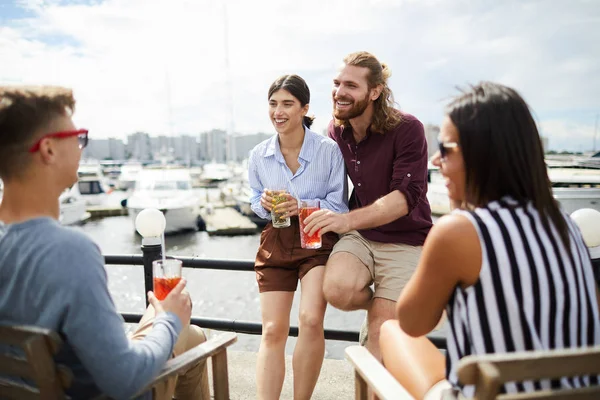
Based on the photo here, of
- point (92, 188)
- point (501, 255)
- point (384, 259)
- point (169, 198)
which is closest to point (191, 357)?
point (501, 255)

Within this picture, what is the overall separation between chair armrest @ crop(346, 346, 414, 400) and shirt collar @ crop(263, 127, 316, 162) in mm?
1625

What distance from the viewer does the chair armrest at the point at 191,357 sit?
5.62ft

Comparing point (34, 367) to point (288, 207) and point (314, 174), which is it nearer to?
point (288, 207)

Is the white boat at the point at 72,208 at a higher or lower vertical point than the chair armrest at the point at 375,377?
lower

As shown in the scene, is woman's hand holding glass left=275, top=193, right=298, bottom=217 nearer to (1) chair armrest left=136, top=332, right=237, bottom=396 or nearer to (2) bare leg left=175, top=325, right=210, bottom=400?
(2) bare leg left=175, top=325, right=210, bottom=400

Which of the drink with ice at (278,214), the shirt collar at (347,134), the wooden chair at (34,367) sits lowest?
the wooden chair at (34,367)

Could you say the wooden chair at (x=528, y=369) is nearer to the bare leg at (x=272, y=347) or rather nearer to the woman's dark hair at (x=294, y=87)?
the bare leg at (x=272, y=347)

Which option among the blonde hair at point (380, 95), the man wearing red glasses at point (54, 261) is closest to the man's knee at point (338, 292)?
the blonde hair at point (380, 95)

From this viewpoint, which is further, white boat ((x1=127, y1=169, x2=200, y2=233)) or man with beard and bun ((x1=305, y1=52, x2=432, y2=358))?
white boat ((x1=127, y1=169, x2=200, y2=233))

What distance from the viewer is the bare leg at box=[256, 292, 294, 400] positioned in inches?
110

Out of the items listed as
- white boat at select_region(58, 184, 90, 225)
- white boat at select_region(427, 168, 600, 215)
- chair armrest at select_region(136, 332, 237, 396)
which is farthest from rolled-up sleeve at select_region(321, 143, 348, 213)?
white boat at select_region(58, 184, 90, 225)

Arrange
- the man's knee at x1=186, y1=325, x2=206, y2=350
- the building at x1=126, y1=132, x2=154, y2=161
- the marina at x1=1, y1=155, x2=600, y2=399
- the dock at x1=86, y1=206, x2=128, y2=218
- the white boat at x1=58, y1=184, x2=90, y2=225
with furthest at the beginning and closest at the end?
the building at x1=126, y1=132, x2=154, y2=161 → the dock at x1=86, y1=206, x2=128, y2=218 → the white boat at x1=58, y1=184, x2=90, y2=225 → the marina at x1=1, y1=155, x2=600, y2=399 → the man's knee at x1=186, y1=325, x2=206, y2=350

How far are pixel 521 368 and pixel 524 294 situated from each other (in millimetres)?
267

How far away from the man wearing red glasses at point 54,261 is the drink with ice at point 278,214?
4.90 feet
